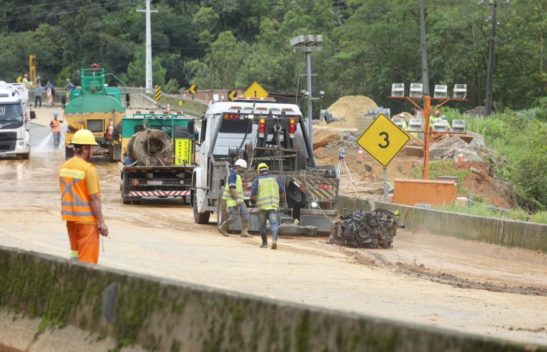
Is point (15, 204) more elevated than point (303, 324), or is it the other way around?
point (303, 324)

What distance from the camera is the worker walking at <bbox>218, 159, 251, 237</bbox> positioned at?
2231 centimetres

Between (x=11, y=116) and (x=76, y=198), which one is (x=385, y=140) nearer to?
(x=76, y=198)

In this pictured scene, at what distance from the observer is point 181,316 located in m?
7.46

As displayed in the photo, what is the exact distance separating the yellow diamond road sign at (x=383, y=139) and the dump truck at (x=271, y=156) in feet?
7.04

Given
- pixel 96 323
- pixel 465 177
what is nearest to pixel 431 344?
pixel 96 323

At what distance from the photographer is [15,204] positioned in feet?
94.6

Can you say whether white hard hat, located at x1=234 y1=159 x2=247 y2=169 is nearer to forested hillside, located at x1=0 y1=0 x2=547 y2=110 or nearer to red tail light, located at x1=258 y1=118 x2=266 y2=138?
red tail light, located at x1=258 y1=118 x2=266 y2=138

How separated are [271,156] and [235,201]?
2265 millimetres

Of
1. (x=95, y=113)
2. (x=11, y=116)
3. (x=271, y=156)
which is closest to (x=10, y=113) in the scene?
(x=11, y=116)

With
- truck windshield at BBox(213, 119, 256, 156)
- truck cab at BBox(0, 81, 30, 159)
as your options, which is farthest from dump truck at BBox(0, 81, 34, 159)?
truck windshield at BBox(213, 119, 256, 156)

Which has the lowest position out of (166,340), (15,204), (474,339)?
(15,204)

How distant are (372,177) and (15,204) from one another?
1287 cm

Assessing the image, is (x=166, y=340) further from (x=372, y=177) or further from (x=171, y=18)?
(x=171, y=18)

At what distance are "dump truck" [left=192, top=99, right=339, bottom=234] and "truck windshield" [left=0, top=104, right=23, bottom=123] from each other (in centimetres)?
1952
